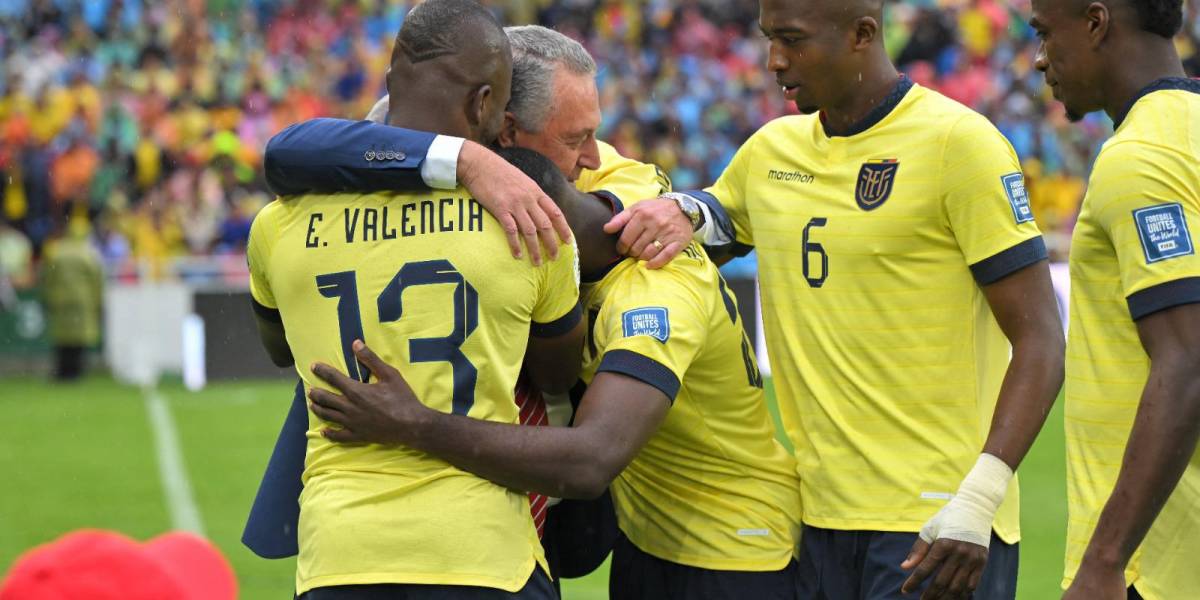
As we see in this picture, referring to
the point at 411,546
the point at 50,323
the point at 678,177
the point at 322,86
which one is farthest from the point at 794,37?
the point at 322,86

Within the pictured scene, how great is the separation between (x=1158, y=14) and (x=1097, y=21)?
0.13 meters

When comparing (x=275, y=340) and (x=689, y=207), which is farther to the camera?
(x=689, y=207)

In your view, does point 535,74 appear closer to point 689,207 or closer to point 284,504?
point 689,207

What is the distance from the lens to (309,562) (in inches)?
131

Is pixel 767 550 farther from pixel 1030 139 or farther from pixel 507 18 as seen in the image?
pixel 507 18

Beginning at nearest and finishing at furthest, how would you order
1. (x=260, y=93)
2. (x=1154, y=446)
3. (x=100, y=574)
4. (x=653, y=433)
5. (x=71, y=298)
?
(x=100, y=574) < (x=1154, y=446) < (x=653, y=433) < (x=71, y=298) < (x=260, y=93)

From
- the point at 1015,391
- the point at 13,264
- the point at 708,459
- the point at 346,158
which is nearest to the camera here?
the point at 346,158

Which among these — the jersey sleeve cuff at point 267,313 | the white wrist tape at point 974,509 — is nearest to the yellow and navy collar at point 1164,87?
the white wrist tape at point 974,509

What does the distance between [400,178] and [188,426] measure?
39.2ft

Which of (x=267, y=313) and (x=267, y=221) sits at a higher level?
(x=267, y=221)

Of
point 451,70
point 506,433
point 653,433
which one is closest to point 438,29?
point 451,70

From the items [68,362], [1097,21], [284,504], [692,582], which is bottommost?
[68,362]

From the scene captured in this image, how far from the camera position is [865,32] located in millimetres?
4008

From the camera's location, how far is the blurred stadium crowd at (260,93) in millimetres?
19719
